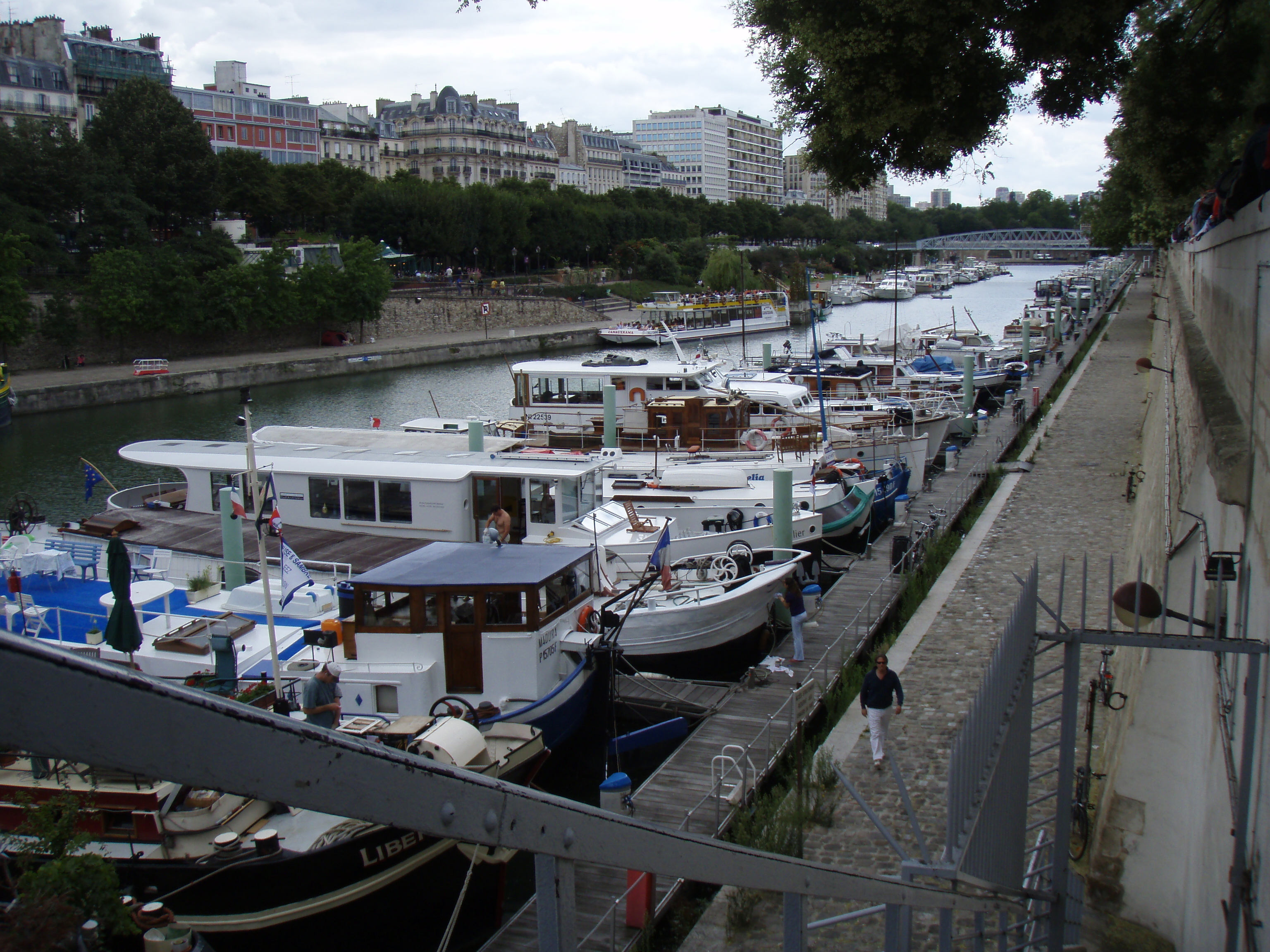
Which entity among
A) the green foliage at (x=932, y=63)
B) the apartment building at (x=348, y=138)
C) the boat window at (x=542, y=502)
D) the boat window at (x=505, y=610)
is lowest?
the boat window at (x=505, y=610)

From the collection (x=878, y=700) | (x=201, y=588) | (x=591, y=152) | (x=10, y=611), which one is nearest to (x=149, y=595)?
(x=201, y=588)

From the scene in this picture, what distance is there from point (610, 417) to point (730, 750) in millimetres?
13603

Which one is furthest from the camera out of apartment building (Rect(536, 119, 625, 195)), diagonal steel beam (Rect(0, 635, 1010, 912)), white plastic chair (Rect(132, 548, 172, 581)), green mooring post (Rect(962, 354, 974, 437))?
apartment building (Rect(536, 119, 625, 195))

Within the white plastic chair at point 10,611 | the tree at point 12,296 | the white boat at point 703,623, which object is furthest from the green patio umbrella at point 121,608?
the tree at point 12,296

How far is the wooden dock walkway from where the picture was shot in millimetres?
8680

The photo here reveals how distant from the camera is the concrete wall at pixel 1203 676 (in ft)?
19.5

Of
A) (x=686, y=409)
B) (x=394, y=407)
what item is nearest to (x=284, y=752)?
(x=686, y=409)

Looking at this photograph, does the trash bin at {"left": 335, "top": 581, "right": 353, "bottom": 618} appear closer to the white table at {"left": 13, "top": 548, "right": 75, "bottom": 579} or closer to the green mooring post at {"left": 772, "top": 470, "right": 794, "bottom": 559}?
the white table at {"left": 13, "top": 548, "right": 75, "bottom": 579}

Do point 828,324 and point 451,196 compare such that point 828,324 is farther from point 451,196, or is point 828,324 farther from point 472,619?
point 472,619

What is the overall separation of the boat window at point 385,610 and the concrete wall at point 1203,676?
733 centimetres

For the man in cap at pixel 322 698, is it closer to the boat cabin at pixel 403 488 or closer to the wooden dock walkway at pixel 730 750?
the wooden dock walkway at pixel 730 750

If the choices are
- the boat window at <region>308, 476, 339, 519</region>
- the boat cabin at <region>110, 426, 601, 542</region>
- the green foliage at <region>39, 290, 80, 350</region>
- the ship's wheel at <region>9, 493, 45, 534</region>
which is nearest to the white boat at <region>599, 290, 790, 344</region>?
the green foliage at <region>39, 290, 80, 350</region>

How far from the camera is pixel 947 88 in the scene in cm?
962

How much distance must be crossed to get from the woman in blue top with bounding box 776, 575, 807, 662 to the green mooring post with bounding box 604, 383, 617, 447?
9.75 meters
